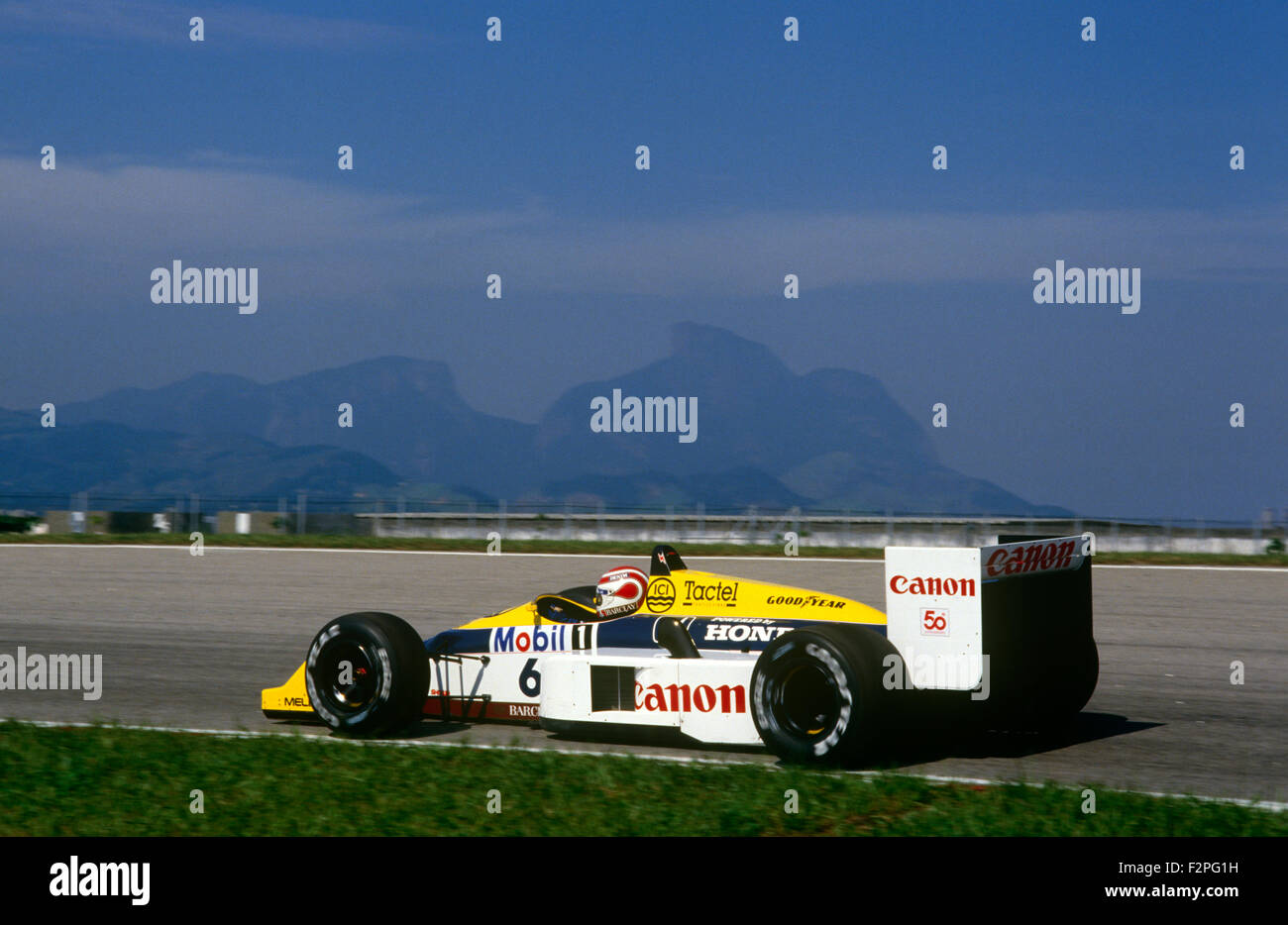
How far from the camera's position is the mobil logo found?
964 centimetres

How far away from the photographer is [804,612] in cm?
921

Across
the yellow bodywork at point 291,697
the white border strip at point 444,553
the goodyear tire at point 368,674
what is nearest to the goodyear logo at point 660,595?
the goodyear tire at point 368,674

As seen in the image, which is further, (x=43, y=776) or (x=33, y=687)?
(x=33, y=687)

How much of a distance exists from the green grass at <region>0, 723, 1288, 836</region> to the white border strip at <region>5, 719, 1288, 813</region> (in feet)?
0.43

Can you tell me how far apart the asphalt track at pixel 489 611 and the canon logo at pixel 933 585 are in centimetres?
100

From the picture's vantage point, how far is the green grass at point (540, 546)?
28.0 m

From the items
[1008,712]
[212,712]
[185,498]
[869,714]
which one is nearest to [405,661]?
[212,712]

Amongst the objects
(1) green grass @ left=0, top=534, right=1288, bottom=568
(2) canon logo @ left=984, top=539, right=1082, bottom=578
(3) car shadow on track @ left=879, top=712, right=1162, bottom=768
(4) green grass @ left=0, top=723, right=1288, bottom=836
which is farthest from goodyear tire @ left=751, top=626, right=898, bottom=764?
(1) green grass @ left=0, top=534, right=1288, bottom=568

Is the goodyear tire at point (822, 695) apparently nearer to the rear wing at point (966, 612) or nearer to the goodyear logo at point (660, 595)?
the rear wing at point (966, 612)

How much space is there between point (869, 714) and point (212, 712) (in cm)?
509

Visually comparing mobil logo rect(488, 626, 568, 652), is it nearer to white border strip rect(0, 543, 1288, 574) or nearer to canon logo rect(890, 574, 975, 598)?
canon logo rect(890, 574, 975, 598)

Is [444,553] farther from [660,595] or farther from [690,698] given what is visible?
[690,698]

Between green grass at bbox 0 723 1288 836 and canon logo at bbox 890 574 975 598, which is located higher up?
canon logo at bbox 890 574 975 598
